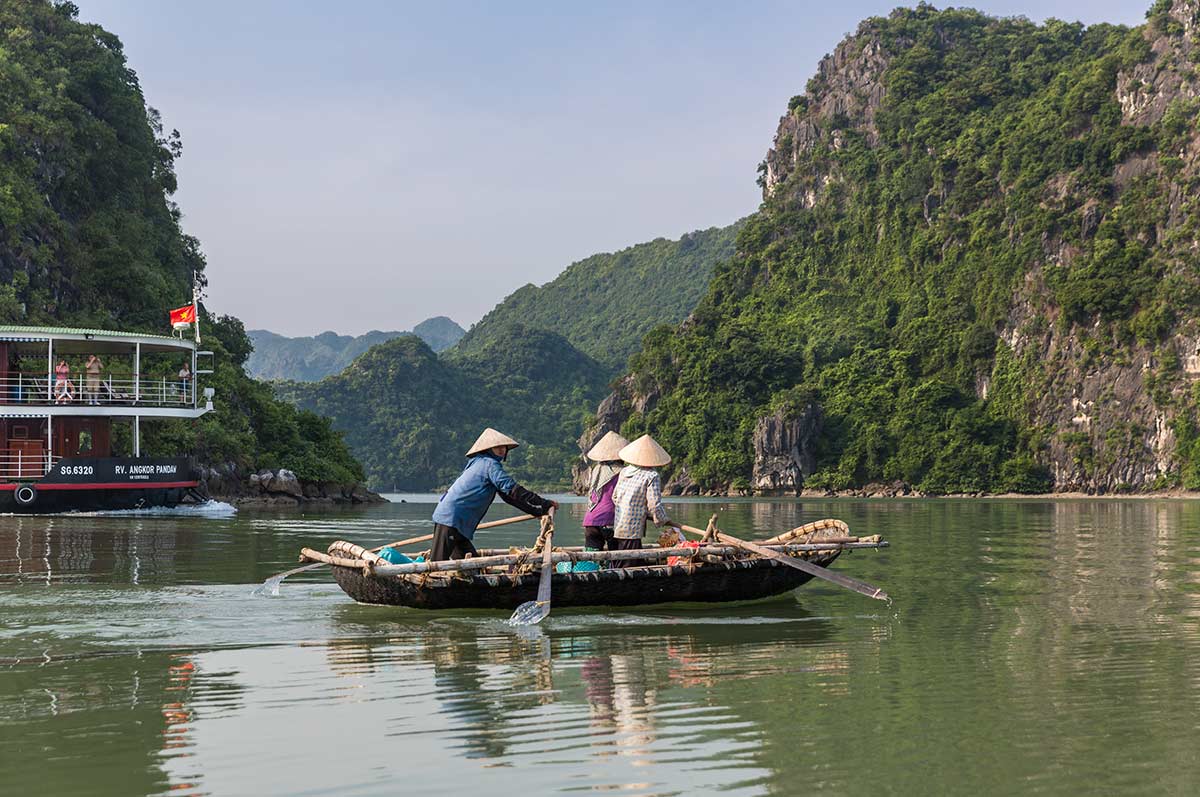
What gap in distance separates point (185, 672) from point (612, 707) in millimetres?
3283

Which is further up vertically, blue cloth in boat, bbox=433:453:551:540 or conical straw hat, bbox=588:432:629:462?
conical straw hat, bbox=588:432:629:462

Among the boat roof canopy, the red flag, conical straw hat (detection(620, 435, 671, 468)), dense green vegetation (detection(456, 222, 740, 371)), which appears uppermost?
dense green vegetation (detection(456, 222, 740, 371))

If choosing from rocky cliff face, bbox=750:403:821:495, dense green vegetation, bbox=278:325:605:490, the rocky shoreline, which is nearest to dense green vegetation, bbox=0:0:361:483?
the rocky shoreline

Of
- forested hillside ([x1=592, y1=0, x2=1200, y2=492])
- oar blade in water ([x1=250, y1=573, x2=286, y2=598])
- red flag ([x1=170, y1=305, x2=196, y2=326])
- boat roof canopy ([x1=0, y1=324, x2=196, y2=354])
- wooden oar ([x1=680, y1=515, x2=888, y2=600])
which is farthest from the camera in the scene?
forested hillside ([x1=592, y1=0, x2=1200, y2=492])

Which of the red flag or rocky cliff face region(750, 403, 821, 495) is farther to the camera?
rocky cliff face region(750, 403, 821, 495)

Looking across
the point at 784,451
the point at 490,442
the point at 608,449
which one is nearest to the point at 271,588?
the point at 490,442

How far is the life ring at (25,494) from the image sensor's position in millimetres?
32094

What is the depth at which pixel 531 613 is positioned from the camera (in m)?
12.1

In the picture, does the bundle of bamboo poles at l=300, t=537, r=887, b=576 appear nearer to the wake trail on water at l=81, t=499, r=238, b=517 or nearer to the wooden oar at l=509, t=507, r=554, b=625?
the wooden oar at l=509, t=507, r=554, b=625

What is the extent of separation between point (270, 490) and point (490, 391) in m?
89.7

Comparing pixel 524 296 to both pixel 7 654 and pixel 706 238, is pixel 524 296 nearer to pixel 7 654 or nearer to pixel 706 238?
pixel 706 238

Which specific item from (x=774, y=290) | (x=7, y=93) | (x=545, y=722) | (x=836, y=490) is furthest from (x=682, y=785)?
(x=774, y=290)

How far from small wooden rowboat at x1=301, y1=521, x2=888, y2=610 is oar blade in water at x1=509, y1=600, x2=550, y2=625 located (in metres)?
0.44

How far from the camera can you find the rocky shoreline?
45125 mm
